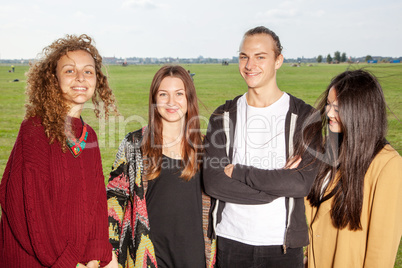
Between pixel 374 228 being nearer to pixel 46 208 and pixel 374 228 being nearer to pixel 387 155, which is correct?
pixel 387 155

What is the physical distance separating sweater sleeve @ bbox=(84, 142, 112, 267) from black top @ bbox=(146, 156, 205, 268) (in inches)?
14.9

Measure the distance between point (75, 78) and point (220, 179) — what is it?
128 centimetres

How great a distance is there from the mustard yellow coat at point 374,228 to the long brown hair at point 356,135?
0.06 m

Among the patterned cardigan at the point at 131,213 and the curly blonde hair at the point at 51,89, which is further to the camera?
the patterned cardigan at the point at 131,213

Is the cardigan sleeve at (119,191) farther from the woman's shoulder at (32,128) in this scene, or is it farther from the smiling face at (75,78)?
the woman's shoulder at (32,128)

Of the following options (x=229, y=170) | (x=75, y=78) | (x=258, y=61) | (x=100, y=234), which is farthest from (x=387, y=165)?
(x=75, y=78)

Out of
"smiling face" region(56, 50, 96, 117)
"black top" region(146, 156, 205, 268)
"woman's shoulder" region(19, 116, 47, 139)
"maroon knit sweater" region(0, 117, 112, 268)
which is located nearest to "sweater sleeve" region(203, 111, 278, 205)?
"black top" region(146, 156, 205, 268)

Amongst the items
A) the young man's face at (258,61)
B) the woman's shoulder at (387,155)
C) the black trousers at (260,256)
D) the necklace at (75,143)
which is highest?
the young man's face at (258,61)

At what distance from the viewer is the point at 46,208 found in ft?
6.54

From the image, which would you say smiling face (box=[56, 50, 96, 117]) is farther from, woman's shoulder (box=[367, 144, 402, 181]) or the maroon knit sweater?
woman's shoulder (box=[367, 144, 402, 181])

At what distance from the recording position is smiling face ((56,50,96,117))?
89.2 inches

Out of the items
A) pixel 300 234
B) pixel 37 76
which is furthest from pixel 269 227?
pixel 37 76

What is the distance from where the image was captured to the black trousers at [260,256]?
8.39ft

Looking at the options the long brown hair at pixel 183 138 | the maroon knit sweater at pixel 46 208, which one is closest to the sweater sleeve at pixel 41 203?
the maroon knit sweater at pixel 46 208
